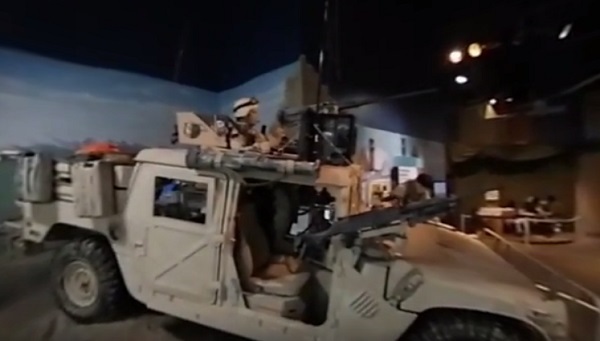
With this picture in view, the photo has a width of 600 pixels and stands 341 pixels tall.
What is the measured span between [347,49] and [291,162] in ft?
8.23

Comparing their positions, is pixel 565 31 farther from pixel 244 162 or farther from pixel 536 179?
pixel 244 162

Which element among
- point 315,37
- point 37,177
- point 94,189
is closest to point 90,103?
point 37,177

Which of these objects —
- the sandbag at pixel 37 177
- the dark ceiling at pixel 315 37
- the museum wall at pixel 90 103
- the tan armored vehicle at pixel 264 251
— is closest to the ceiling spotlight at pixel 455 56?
the dark ceiling at pixel 315 37

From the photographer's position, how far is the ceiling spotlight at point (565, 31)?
21.2ft

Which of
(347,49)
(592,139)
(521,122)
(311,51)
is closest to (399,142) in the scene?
(347,49)

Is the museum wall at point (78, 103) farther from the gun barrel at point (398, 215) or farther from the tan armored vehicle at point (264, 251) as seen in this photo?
the gun barrel at point (398, 215)

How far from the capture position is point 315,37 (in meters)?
4.65

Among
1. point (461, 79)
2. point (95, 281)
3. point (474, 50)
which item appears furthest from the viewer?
point (461, 79)

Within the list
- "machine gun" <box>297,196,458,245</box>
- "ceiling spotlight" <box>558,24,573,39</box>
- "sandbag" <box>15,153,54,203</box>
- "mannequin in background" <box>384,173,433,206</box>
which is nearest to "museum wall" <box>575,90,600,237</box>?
"ceiling spotlight" <box>558,24,573,39</box>

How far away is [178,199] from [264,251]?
0.49 m

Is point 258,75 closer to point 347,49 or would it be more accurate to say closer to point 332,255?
point 347,49

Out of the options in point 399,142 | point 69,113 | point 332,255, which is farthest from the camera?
point 399,142

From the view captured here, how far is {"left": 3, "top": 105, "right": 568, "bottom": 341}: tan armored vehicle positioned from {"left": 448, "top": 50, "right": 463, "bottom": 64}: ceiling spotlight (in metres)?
3.03

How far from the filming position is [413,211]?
8.09ft
